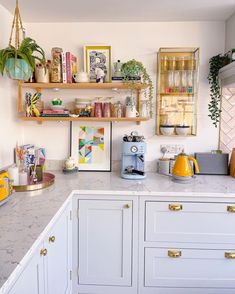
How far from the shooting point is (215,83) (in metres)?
2.42

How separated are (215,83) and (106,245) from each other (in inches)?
67.6

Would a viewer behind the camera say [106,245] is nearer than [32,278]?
No

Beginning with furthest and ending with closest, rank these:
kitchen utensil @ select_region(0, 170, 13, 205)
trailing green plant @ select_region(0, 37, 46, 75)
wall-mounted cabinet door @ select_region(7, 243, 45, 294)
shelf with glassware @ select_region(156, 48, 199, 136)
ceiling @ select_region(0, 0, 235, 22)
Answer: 1. shelf with glassware @ select_region(156, 48, 199, 136)
2. ceiling @ select_region(0, 0, 235, 22)
3. trailing green plant @ select_region(0, 37, 46, 75)
4. kitchen utensil @ select_region(0, 170, 13, 205)
5. wall-mounted cabinet door @ select_region(7, 243, 45, 294)

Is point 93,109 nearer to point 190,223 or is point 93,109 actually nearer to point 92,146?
point 92,146

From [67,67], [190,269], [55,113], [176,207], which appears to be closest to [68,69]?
[67,67]

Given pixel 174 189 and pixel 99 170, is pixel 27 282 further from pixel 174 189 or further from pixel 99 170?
pixel 99 170

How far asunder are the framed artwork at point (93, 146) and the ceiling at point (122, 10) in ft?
3.20

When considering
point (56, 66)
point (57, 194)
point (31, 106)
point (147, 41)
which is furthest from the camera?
point (147, 41)

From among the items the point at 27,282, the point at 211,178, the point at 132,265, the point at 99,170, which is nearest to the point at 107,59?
the point at 99,170

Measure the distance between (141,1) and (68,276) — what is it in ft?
6.96

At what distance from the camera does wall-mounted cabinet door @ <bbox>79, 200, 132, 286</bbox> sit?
1.94 m

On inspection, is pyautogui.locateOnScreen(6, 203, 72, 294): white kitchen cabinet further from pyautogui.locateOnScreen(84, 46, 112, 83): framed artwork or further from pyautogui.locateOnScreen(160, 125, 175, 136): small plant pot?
pyautogui.locateOnScreen(84, 46, 112, 83): framed artwork

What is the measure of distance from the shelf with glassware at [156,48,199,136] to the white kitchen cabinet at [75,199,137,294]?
937 millimetres

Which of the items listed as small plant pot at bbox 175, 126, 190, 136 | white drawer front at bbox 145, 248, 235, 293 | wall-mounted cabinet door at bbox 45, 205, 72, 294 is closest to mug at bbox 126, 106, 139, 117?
small plant pot at bbox 175, 126, 190, 136
